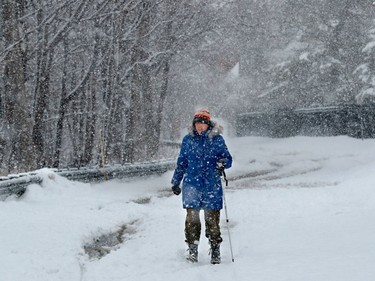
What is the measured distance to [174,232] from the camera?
8875mm

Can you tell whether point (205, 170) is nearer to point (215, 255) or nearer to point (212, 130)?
point (212, 130)

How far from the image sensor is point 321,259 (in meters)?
6.08

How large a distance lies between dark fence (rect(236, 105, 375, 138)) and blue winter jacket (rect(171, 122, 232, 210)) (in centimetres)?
2022

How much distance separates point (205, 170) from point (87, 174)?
294 inches

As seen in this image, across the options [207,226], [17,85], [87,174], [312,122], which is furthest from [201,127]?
[312,122]

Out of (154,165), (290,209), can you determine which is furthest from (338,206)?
(154,165)

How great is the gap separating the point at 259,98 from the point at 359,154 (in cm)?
1216

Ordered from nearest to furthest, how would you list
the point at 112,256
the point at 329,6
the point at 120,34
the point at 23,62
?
1. the point at 112,256
2. the point at 23,62
3. the point at 120,34
4. the point at 329,6

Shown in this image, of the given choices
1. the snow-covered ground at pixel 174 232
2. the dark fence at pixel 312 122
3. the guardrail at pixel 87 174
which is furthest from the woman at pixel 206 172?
the dark fence at pixel 312 122

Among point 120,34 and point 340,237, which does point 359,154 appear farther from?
point 340,237

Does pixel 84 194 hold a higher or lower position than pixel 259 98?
lower

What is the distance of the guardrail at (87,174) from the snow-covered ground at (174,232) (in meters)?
0.22

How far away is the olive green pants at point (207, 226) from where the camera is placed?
6.86 m

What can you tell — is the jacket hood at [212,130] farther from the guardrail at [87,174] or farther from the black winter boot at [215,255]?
the guardrail at [87,174]
